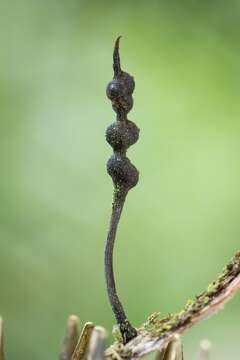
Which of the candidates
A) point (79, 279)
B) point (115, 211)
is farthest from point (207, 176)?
point (115, 211)

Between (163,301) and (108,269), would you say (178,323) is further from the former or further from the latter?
(163,301)

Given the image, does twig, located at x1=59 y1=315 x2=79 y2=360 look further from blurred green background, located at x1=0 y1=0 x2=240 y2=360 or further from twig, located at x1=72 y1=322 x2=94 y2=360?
blurred green background, located at x1=0 y1=0 x2=240 y2=360

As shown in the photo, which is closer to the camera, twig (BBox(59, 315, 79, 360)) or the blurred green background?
twig (BBox(59, 315, 79, 360))

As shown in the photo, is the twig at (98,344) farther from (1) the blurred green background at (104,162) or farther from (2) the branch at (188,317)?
(1) the blurred green background at (104,162)

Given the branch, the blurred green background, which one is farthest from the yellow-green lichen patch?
the blurred green background

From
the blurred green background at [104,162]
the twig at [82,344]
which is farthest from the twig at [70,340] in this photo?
the blurred green background at [104,162]

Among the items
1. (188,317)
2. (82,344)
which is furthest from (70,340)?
(188,317)
